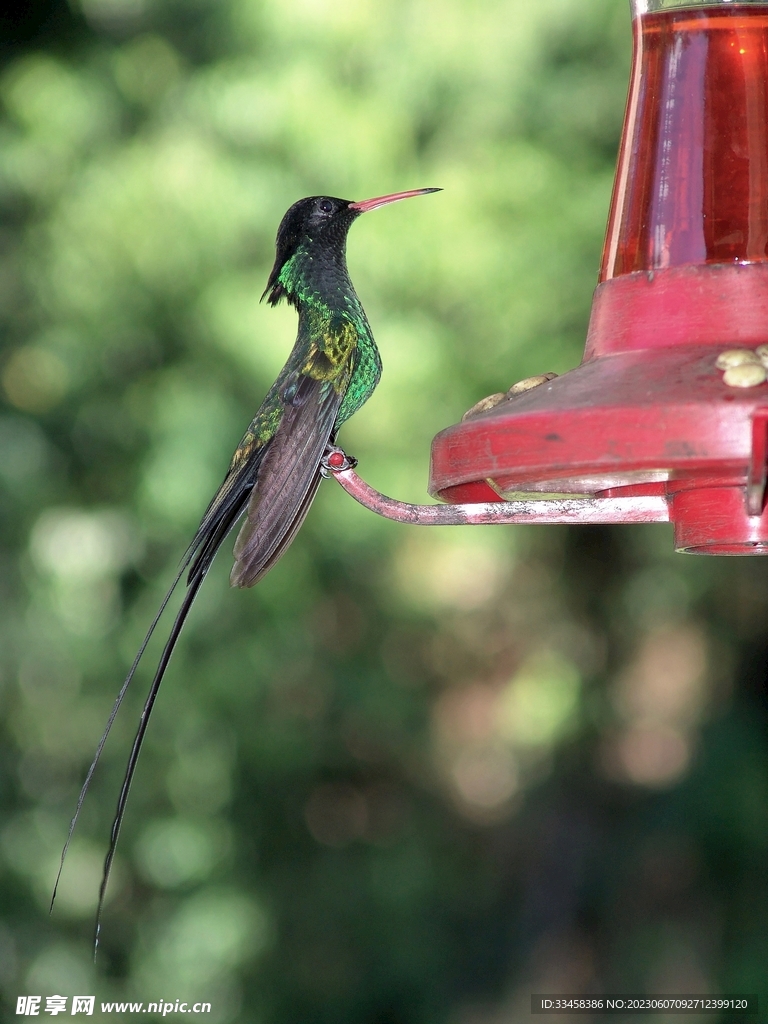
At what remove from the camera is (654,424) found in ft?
5.30

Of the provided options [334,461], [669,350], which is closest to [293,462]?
[334,461]

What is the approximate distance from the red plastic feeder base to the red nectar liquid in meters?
0.06

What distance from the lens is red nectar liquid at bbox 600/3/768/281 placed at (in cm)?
210

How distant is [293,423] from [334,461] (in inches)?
6.6

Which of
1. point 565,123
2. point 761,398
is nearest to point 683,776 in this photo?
point 565,123

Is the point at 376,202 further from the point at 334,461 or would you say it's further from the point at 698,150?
the point at 698,150

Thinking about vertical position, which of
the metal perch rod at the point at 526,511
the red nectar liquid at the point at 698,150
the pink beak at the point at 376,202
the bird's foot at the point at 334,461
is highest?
the pink beak at the point at 376,202

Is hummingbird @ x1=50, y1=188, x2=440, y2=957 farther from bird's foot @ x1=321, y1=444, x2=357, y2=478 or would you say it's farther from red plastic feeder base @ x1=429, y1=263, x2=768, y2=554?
red plastic feeder base @ x1=429, y1=263, x2=768, y2=554

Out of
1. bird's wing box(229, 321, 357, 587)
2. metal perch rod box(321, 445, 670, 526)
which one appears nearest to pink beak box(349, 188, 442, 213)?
bird's wing box(229, 321, 357, 587)

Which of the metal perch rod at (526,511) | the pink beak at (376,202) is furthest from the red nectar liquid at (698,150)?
the pink beak at (376,202)

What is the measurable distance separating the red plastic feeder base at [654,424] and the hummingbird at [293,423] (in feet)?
1.19

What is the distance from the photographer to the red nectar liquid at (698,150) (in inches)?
82.7

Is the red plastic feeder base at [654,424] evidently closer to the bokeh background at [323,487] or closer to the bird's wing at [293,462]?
the bird's wing at [293,462]

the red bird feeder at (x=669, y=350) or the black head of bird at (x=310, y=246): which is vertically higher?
the black head of bird at (x=310, y=246)
